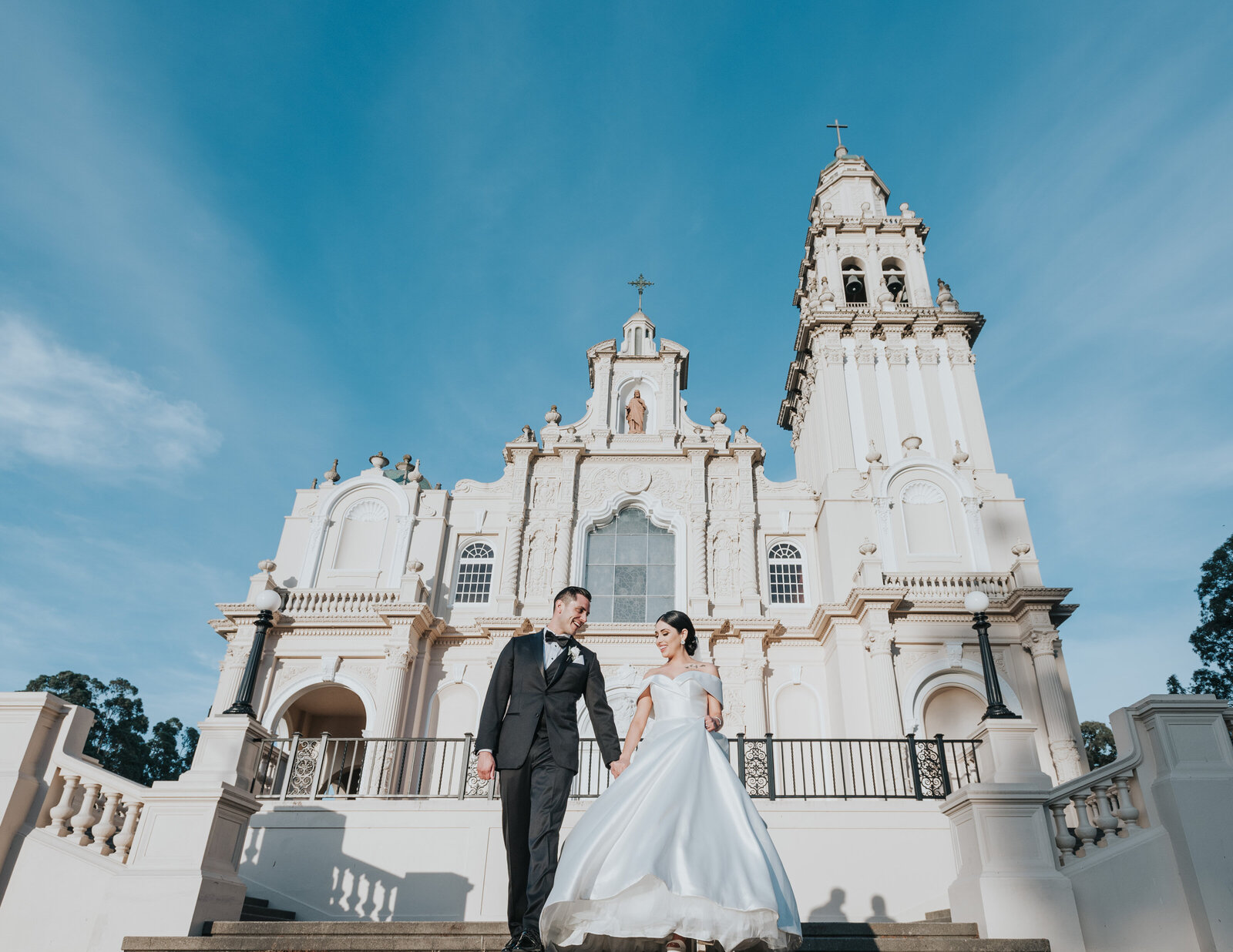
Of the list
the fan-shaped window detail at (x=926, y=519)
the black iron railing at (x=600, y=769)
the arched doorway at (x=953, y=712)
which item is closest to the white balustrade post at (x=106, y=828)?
the black iron railing at (x=600, y=769)

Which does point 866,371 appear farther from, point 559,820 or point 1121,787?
point 559,820

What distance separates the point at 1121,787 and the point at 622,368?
1829cm

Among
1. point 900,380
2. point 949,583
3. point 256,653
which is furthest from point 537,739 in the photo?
point 900,380

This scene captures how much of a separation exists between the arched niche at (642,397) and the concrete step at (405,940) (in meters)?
17.0

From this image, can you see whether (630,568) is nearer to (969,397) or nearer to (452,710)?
(452,710)

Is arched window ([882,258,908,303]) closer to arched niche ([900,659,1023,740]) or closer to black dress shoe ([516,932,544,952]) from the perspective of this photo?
arched niche ([900,659,1023,740])

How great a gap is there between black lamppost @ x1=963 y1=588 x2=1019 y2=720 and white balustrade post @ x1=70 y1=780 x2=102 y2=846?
8211 mm

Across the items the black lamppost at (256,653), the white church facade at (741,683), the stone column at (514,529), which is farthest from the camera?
the stone column at (514,529)

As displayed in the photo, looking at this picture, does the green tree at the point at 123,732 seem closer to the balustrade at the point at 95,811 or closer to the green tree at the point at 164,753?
the green tree at the point at 164,753

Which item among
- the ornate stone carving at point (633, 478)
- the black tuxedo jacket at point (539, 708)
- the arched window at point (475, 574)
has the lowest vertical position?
the black tuxedo jacket at point (539, 708)

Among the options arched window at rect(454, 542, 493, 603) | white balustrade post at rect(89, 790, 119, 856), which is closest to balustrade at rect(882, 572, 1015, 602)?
arched window at rect(454, 542, 493, 603)

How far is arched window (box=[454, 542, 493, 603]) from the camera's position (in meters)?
20.3

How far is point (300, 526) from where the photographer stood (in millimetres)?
20828

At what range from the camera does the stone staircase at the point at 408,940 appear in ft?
19.9
